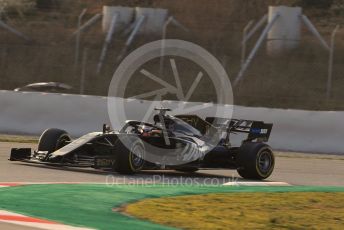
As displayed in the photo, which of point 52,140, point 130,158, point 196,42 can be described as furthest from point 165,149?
point 196,42

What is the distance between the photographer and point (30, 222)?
24.2 ft

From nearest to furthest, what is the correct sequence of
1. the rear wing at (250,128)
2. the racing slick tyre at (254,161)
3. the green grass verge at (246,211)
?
the green grass verge at (246,211) → the racing slick tyre at (254,161) → the rear wing at (250,128)

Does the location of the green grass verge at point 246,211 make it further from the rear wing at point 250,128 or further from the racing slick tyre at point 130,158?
the rear wing at point 250,128

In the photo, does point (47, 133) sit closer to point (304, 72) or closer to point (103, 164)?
point (103, 164)

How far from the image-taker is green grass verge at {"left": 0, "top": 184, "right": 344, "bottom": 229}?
759 centimetres

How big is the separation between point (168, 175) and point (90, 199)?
408 cm

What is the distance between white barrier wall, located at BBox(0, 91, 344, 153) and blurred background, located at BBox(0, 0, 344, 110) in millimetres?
2389

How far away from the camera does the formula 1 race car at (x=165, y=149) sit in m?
12.3

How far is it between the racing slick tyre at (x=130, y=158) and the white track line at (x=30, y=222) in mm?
4356

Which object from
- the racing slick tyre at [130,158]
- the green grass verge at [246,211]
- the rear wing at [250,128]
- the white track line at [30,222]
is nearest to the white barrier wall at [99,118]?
the rear wing at [250,128]

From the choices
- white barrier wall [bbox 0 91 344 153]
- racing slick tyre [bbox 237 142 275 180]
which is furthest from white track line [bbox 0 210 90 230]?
white barrier wall [bbox 0 91 344 153]

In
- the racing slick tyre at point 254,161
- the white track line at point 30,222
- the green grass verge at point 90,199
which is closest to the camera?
the white track line at point 30,222

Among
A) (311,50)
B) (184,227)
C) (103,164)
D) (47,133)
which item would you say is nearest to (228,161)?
(103,164)

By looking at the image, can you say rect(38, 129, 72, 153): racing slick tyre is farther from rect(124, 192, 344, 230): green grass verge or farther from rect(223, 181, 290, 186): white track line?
rect(124, 192, 344, 230): green grass verge
